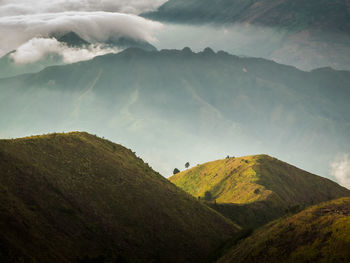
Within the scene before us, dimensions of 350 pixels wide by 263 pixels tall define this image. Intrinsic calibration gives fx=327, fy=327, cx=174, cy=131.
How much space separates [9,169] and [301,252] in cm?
5579

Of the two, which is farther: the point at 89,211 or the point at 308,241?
the point at 89,211

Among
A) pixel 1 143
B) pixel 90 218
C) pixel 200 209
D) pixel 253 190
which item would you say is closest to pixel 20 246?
pixel 90 218

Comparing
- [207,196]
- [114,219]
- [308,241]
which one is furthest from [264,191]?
[308,241]

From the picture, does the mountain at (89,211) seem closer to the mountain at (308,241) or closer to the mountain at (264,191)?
the mountain at (308,241)

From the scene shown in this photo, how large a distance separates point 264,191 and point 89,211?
4353 inches

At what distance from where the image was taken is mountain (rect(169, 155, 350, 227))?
13688cm

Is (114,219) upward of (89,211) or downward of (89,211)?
downward

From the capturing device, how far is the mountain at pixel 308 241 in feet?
148

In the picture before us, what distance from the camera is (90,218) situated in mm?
67250

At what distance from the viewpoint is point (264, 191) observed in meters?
160

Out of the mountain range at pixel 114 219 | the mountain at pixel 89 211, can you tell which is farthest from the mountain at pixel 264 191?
the mountain range at pixel 114 219

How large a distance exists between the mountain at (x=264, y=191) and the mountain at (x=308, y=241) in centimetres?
7258

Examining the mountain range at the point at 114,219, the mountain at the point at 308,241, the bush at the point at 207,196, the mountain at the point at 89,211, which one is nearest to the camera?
the mountain at the point at 308,241

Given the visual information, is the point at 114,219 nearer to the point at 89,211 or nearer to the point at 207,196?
the point at 89,211
